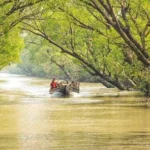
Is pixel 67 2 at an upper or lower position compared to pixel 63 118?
upper

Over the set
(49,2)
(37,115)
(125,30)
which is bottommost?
(37,115)

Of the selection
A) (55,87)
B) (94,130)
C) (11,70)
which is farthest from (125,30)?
(11,70)

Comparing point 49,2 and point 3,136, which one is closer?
point 3,136

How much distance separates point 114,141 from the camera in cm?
→ 1550

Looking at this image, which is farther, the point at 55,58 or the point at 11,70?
the point at 11,70

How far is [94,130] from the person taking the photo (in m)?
18.4

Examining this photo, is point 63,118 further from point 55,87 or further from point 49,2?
point 55,87

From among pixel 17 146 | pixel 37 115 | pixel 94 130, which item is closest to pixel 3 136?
pixel 17 146

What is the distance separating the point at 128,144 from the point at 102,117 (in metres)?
8.46

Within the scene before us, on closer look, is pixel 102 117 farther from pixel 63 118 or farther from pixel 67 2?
pixel 67 2

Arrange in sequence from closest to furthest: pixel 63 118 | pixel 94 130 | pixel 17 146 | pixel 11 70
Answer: pixel 17 146, pixel 94 130, pixel 63 118, pixel 11 70

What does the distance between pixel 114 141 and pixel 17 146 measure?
2.89 metres

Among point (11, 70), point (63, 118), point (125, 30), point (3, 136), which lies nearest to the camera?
point (3, 136)

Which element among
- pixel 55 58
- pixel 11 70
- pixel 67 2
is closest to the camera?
pixel 67 2
